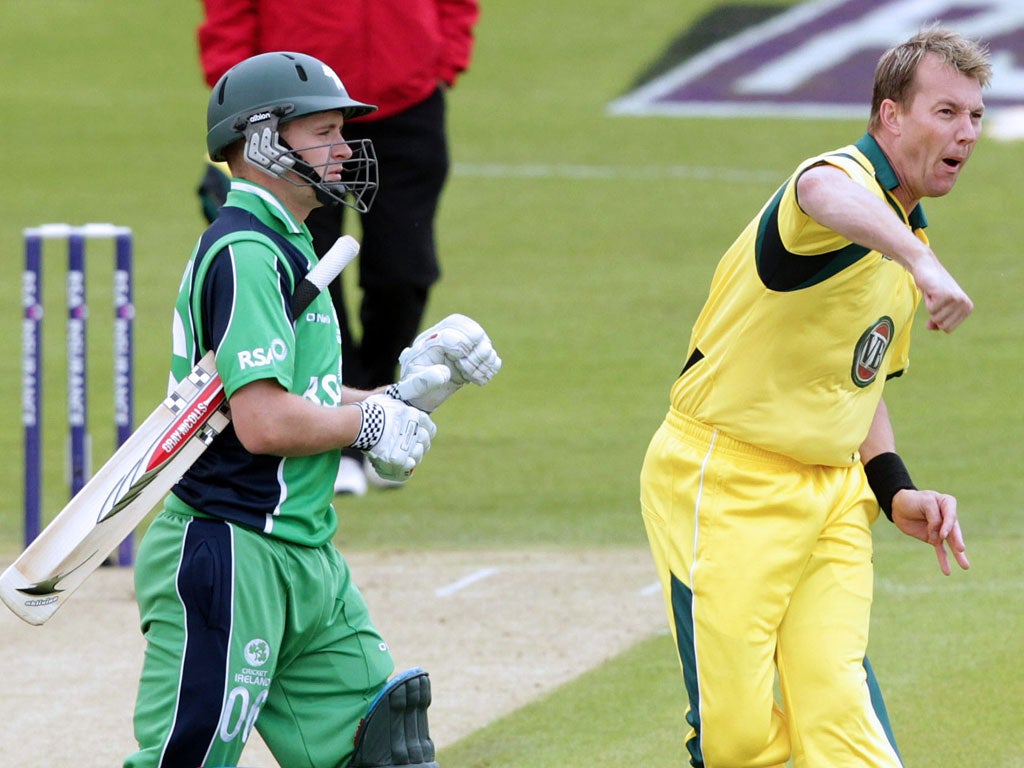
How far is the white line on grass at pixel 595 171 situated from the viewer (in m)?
16.7

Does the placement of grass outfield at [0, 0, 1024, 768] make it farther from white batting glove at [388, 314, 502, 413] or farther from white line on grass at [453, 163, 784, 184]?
white batting glove at [388, 314, 502, 413]

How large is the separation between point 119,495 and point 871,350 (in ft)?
5.97

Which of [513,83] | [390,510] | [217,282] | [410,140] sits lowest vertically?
[513,83]

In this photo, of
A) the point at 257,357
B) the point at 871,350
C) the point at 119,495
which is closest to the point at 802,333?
the point at 871,350

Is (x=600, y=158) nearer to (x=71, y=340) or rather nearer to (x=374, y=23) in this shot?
(x=374, y=23)

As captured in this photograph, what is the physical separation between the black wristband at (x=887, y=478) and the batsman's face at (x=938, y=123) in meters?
0.77

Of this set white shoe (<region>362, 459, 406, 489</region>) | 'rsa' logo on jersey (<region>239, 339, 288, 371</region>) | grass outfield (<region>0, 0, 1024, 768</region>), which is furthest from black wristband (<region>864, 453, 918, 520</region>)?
Result: white shoe (<region>362, 459, 406, 489</region>)

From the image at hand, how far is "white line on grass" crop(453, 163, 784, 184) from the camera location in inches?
659

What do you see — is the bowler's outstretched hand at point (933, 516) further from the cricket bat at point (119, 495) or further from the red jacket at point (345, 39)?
the red jacket at point (345, 39)

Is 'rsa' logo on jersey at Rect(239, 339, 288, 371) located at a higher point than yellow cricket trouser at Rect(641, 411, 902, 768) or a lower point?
higher

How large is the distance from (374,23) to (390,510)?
7.40 ft

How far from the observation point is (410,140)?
28.7 feet

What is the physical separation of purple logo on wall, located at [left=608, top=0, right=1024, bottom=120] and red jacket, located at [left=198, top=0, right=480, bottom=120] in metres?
10.1

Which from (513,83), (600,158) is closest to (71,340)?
(600,158)
